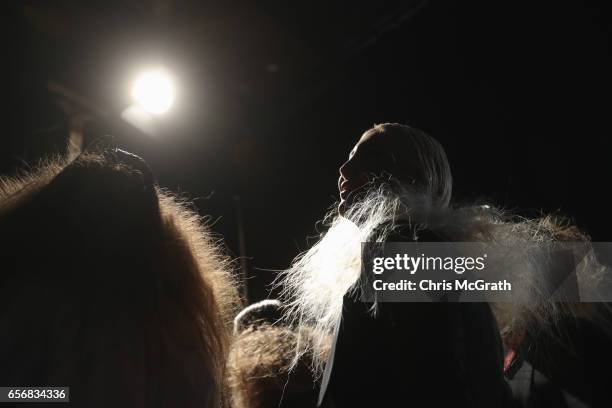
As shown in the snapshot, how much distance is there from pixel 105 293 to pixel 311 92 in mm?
3049

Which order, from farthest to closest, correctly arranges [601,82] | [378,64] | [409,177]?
[378,64]
[601,82]
[409,177]

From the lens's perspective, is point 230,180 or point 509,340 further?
point 230,180

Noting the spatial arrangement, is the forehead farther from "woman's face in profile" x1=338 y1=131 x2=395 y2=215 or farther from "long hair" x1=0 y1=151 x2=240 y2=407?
"long hair" x1=0 y1=151 x2=240 y2=407

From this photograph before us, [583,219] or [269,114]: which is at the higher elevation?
[269,114]

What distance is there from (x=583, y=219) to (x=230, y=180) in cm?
243

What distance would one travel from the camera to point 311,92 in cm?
360

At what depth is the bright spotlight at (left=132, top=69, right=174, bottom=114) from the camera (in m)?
2.84

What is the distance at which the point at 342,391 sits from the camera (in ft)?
2.59

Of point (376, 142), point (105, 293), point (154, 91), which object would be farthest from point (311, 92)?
point (105, 293)

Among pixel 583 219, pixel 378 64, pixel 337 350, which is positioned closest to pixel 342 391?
pixel 337 350

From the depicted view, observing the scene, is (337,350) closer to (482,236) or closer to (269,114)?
(482,236)

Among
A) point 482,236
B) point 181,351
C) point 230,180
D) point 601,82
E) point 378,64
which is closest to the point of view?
point 181,351

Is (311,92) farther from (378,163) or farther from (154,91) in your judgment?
(378,163)

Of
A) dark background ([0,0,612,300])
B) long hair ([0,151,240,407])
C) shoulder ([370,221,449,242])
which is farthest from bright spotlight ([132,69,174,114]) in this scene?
shoulder ([370,221,449,242])
